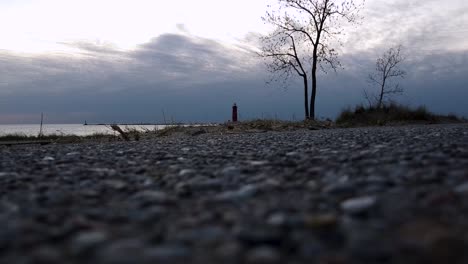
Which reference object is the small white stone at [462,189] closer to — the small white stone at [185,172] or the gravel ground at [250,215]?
the gravel ground at [250,215]

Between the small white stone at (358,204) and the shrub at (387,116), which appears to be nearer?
the small white stone at (358,204)

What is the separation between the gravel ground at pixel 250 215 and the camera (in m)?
1.83

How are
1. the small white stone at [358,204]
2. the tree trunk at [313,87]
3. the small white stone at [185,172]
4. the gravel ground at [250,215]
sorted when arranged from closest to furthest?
the gravel ground at [250,215]
the small white stone at [358,204]
the small white stone at [185,172]
the tree trunk at [313,87]

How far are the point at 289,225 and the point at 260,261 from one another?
49 cm

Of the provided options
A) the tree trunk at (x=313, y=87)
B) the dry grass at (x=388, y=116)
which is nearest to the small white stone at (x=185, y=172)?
the dry grass at (x=388, y=116)

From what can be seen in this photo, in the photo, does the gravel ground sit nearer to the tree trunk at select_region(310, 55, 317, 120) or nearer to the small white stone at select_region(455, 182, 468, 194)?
the small white stone at select_region(455, 182, 468, 194)

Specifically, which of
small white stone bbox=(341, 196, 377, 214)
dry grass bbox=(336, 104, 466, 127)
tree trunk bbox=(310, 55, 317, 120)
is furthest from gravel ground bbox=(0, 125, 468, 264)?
tree trunk bbox=(310, 55, 317, 120)

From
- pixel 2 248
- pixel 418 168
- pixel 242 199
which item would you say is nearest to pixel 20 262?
pixel 2 248

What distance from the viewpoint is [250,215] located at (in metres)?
2.42

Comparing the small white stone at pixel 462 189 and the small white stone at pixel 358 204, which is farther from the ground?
the small white stone at pixel 462 189

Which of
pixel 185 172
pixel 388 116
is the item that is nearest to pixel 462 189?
pixel 185 172

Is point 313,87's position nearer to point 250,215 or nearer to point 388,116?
point 388,116

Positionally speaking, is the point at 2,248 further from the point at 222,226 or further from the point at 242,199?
the point at 242,199

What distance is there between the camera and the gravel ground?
183 cm
